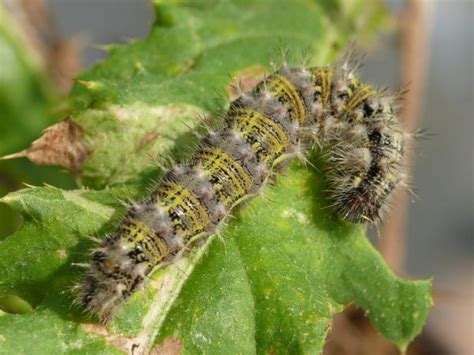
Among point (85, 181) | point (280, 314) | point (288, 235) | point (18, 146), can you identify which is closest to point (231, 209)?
point (288, 235)

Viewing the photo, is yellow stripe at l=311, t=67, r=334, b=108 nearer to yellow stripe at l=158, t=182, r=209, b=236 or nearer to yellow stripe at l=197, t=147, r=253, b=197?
yellow stripe at l=197, t=147, r=253, b=197

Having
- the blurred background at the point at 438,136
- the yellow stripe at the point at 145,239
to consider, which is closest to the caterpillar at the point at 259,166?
the yellow stripe at the point at 145,239

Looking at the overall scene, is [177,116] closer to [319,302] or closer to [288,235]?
[288,235]

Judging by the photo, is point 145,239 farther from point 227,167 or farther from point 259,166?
point 259,166

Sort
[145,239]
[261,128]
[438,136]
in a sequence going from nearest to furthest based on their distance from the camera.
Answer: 1. [145,239]
2. [261,128]
3. [438,136]

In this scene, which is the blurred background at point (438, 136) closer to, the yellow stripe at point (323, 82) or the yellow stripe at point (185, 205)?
the yellow stripe at point (323, 82)

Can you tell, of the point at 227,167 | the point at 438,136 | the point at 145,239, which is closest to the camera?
the point at 145,239

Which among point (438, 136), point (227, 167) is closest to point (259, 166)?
point (227, 167)

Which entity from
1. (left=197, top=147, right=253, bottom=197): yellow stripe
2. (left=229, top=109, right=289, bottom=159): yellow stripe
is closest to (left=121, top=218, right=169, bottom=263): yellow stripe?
(left=197, top=147, right=253, bottom=197): yellow stripe
